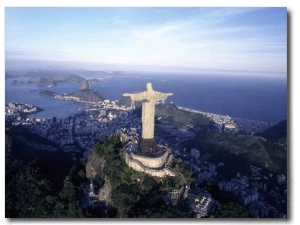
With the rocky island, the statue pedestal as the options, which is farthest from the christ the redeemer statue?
the rocky island

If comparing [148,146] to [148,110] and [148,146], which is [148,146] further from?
[148,110]

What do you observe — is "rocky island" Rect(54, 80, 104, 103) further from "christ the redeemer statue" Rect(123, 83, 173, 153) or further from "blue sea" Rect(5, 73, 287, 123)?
"christ the redeemer statue" Rect(123, 83, 173, 153)

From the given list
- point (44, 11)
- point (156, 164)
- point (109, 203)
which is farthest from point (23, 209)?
point (44, 11)

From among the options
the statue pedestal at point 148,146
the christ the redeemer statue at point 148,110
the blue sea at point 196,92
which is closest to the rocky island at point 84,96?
the blue sea at point 196,92

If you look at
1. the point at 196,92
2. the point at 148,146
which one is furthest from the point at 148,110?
the point at 196,92

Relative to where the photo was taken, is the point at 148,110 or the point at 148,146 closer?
the point at 148,110
